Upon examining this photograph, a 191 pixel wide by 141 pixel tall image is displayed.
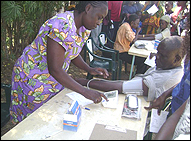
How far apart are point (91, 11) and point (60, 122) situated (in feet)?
2.79

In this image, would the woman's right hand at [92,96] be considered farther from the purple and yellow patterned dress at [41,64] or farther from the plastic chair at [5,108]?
the plastic chair at [5,108]

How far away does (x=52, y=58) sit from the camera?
1.39 meters

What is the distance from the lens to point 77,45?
5.28 ft

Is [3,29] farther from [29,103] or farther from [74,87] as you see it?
[74,87]

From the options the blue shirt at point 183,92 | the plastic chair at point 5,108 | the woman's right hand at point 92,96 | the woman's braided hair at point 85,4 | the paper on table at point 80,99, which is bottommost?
the plastic chair at point 5,108

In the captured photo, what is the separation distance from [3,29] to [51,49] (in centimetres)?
269

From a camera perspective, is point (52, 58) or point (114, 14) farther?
point (114, 14)

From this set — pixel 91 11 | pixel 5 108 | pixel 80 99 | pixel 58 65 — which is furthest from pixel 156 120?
pixel 5 108

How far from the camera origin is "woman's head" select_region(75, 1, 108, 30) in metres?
1.47

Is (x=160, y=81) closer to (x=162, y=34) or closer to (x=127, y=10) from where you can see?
(x=162, y=34)

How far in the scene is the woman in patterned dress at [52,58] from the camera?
4.60 ft

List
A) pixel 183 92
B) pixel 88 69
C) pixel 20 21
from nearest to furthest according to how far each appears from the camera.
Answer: pixel 183 92 → pixel 88 69 → pixel 20 21

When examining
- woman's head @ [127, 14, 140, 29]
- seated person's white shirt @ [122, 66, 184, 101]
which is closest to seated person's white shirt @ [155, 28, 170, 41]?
woman's head @ [127, 14, 140, 29]

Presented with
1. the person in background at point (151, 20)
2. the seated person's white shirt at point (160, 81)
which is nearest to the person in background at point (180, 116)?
the seated person's white shirt at point (160, 81)
